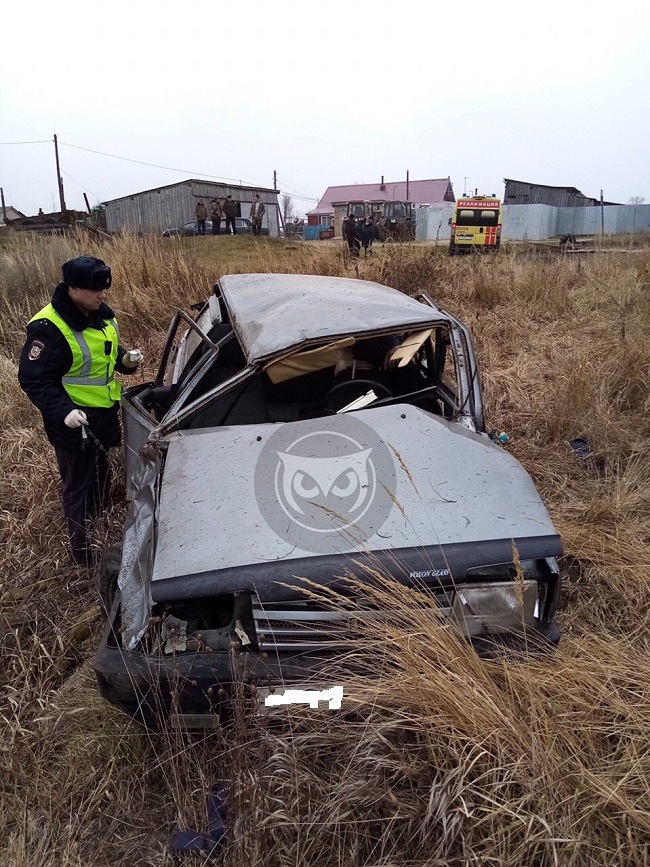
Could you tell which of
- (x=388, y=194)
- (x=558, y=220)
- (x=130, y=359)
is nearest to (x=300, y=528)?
(x=130, y=359)

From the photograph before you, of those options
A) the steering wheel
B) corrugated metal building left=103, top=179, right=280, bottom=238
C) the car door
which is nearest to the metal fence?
corrugated metal building left=103, top=179, right=280, bottom=238

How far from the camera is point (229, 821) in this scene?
162 centimetres

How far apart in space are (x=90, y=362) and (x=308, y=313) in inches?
46.4

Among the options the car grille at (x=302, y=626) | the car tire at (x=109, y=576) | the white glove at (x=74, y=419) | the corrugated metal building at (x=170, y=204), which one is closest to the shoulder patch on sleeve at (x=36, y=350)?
the white glove at (x=74, y=419)

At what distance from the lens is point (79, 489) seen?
3234 millimetres

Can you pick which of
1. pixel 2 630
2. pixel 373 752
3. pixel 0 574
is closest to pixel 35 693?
pixel 2 630

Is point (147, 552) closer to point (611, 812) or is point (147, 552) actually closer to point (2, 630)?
point (2, 630)

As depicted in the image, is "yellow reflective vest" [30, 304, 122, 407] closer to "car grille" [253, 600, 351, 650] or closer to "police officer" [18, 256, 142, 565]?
"police officer" [18, 256, 142, 565]

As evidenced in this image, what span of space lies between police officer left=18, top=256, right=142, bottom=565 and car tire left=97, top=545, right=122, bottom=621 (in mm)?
746

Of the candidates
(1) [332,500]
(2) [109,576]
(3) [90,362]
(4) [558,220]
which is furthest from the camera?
(4) [558,220]

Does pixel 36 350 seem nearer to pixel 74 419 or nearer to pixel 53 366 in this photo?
pixel 53 366

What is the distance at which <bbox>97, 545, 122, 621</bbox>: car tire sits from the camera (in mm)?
2289

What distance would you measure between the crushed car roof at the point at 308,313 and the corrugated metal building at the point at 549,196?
118 feet

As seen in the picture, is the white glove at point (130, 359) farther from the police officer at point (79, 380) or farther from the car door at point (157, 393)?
the car door at point (157, 393)
